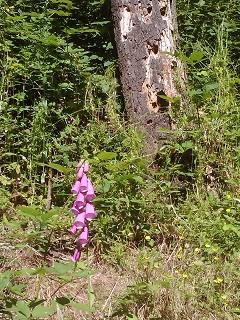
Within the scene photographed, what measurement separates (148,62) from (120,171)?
3.42 ft

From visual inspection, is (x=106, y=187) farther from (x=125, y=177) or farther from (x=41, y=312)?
(x=41, y=312)

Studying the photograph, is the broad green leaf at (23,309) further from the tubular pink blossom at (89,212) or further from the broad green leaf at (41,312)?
the tubular pink blossom at (89,212)

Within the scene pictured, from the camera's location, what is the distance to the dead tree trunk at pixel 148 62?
12.0ft

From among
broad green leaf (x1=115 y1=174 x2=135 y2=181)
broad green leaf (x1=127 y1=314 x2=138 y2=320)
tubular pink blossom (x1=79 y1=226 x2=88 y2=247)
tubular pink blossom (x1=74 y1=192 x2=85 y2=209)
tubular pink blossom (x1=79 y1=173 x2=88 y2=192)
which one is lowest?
broad green leaf (x1=127 y1=314 x2=138 y2=320)

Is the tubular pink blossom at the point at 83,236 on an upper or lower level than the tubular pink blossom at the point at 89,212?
lower

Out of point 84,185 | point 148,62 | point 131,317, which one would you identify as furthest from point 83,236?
point 148,62

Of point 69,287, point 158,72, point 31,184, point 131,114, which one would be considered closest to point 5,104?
point 31,184

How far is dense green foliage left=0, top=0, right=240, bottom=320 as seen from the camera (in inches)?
102

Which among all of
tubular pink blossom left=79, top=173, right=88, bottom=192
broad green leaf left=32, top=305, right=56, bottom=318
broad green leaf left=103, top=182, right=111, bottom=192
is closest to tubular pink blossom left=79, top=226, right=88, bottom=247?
tubular pink blossom left=79, top=173, right=88, bottom=192

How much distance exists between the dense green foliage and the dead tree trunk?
14 centimetres

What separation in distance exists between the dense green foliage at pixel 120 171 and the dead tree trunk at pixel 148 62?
0.46 feet

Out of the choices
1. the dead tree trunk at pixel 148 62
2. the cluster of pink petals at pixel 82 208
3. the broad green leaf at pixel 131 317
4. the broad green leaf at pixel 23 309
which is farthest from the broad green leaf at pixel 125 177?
→ the broad green leaf at pixel 23 309

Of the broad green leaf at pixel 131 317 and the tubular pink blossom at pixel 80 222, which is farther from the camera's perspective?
the broad green leaf at pixel 131 317

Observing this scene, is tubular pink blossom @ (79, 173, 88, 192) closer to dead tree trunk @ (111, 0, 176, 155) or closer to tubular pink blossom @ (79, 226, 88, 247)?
tubular pink blossom @ (79, 226, 88, 247)
